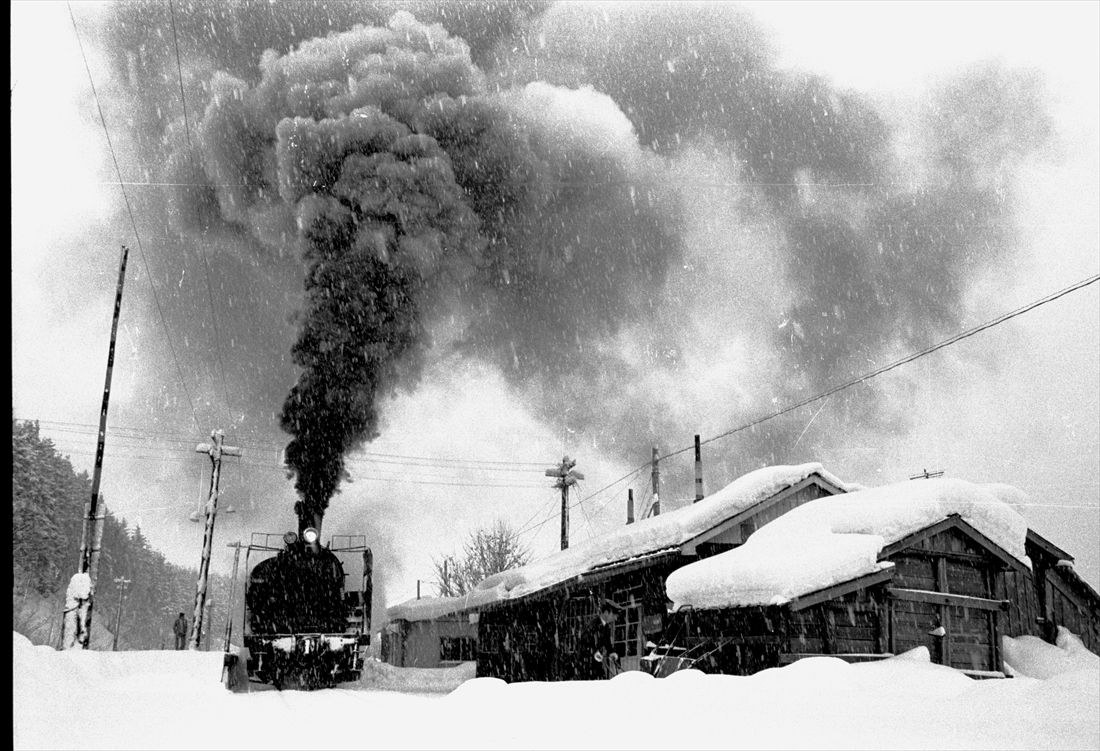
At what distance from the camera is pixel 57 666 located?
14.2 feet

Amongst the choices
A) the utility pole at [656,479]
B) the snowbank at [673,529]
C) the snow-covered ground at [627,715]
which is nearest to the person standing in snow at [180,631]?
the snowbank at [673,529]

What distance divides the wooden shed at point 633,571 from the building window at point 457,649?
5617mm

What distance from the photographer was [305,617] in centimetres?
1455

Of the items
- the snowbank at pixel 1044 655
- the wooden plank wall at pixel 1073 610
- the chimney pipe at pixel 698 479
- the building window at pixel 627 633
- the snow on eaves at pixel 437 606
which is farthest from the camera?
the chimney pipe at pixel 698 479

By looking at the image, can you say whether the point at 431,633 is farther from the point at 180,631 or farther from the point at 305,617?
the point at 305,617

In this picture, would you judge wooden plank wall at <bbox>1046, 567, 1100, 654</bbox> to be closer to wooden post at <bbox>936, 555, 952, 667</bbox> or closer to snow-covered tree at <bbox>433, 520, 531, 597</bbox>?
wooden post at <bbox>936, 555, 952, 667</bbox>

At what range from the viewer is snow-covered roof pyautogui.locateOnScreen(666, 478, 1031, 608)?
34.0 feet

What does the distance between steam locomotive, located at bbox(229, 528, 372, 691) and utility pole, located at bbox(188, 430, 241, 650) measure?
9378 millimetres

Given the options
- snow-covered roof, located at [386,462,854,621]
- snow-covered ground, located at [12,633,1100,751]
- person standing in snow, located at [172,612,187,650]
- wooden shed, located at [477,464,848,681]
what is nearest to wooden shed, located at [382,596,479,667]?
wooden shed, located at [477,464,848,681]

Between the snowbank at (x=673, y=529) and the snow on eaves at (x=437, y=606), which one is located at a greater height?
the snowbank at (x=673, y=529)

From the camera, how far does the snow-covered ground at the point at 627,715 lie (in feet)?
13.1

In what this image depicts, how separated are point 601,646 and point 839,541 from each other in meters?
6.15

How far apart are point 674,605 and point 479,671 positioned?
9388 millimetres

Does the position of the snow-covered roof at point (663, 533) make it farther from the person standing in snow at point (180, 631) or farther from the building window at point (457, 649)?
the person standing in snow at point (180, 631)
